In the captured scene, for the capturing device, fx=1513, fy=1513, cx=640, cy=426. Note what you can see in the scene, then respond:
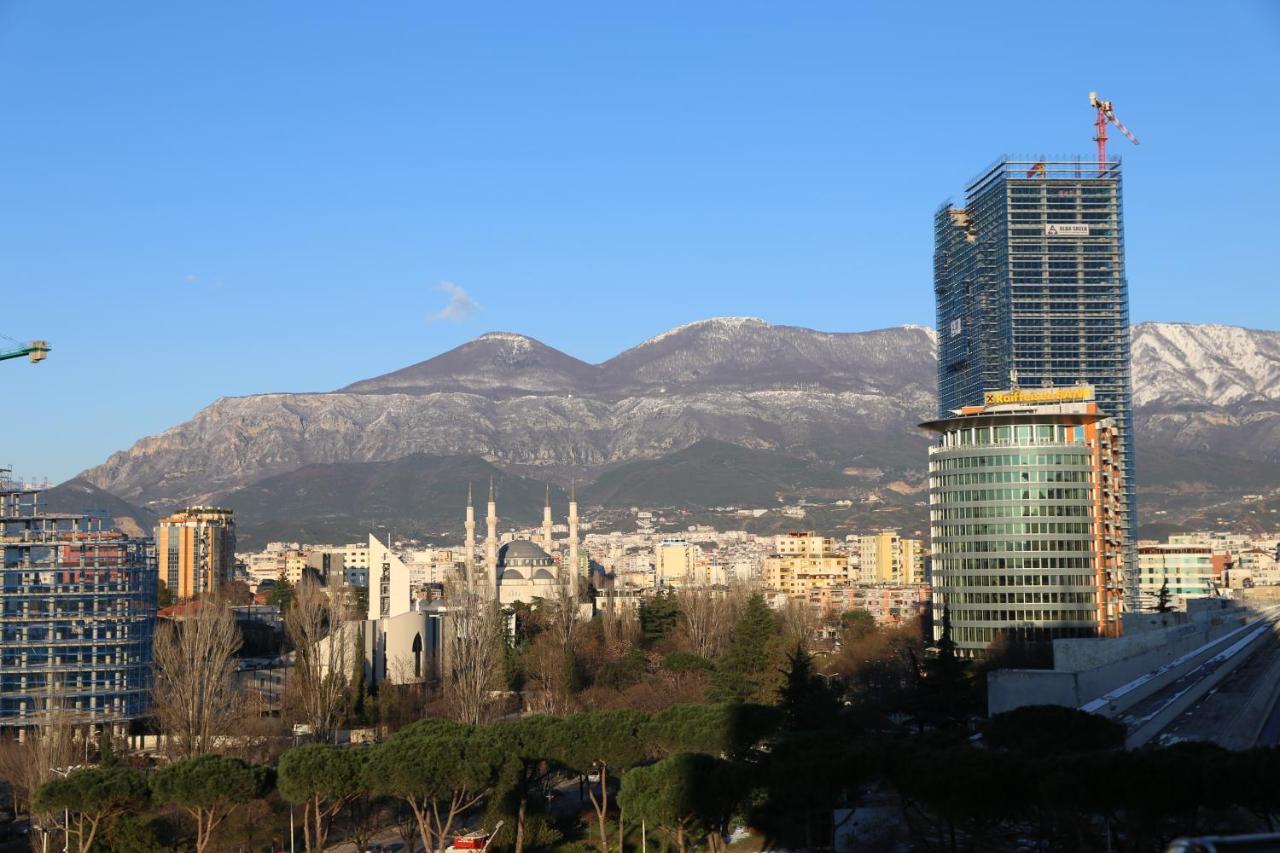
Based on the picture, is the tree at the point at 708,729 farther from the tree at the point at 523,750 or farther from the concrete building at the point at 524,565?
the concrete building at the point at 524,565

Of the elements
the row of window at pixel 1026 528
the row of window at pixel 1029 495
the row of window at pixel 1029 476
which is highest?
the row of window at pixel 1029 476

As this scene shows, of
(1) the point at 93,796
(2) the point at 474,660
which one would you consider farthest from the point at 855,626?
(1) the point at 93,796

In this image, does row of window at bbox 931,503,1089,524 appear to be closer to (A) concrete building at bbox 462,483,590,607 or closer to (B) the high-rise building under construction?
(A) concrete building at bbox 462,483,590,607

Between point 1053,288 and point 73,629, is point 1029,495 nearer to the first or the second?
point 73,629

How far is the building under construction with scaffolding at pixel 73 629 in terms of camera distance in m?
59.5

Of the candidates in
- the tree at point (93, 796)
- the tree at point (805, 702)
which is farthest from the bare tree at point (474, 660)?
the tree at point (93, 796)

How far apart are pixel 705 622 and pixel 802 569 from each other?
76.4 meters

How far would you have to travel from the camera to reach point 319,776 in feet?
127

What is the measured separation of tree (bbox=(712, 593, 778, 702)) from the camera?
59.0 metres

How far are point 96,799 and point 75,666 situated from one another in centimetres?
2494

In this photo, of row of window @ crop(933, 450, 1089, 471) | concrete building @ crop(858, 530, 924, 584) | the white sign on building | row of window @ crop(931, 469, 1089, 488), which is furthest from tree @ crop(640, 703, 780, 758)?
concrete building @ crop(858, 530, 924, 584)

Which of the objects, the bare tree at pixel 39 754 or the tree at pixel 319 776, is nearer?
the tree at pixel 319 776

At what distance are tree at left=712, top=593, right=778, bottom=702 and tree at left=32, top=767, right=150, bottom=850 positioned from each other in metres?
23.4

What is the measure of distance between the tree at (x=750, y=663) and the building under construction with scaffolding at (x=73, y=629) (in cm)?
2398
